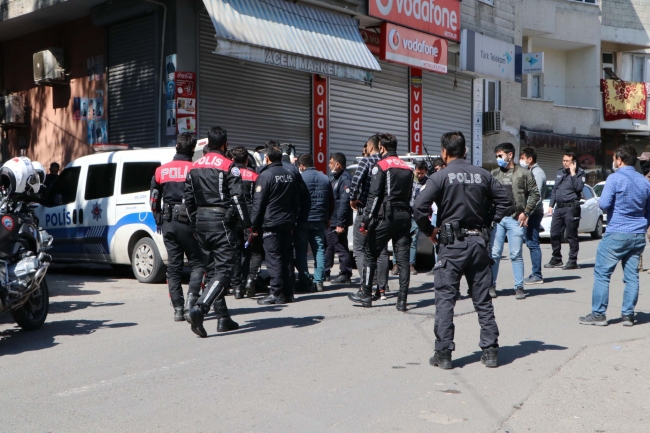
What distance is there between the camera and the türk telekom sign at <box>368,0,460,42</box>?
17.8 meters

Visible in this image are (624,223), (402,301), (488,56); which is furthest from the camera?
(488,56)

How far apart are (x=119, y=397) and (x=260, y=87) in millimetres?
12212

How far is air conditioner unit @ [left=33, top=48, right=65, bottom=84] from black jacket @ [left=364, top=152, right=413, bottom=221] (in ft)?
35.0

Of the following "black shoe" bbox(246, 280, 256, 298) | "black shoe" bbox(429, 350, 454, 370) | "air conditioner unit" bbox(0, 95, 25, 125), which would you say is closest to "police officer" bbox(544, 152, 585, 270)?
"black shoe" bbox(246, 280, 256, 298)

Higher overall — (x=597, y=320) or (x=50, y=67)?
(x=50, y=67)

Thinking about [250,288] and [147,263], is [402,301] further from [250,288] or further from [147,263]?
[147,263]

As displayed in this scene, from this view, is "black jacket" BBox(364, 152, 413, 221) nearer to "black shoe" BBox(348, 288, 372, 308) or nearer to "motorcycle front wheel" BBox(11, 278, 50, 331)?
"black shoe" BBox(348, 288, 372, 308)

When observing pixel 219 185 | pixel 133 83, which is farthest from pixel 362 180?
pixel 133 83

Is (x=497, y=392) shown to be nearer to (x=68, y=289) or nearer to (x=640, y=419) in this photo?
(x=640, y=419)

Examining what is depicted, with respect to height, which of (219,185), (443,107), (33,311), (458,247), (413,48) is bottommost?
(33,311)

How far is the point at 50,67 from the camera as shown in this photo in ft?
53.9

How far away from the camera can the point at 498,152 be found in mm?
9594

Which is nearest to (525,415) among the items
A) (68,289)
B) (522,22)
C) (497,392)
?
(497,392)

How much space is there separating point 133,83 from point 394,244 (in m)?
8.91
